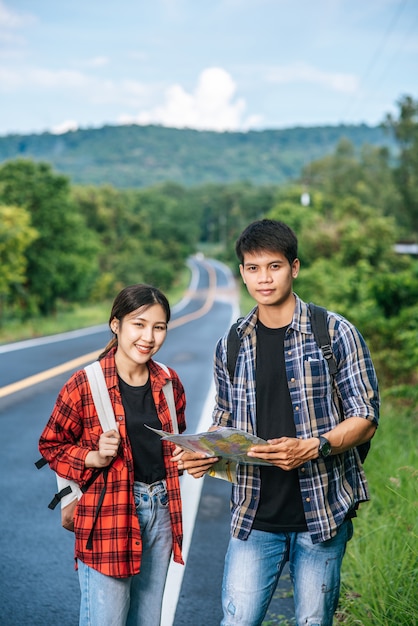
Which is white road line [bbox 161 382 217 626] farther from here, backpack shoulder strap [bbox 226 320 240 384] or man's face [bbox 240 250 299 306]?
man's face [bbox 240 250 299 306]

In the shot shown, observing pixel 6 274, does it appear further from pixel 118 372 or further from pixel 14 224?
pixel 118 372

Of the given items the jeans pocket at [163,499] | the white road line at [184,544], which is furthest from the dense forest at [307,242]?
the jeans pocket at [163,499]

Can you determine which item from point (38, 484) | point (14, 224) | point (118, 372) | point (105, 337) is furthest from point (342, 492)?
point (14, 224)

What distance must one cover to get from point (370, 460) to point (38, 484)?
2.89 meters

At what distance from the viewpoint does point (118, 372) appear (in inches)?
123

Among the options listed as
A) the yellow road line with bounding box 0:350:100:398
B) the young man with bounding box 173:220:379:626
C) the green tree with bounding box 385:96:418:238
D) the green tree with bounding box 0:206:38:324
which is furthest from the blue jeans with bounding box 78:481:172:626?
the green tree with bounding box 385:96:418:238

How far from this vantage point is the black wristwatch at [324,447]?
276 centimetres

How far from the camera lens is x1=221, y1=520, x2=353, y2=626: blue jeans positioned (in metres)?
2.95

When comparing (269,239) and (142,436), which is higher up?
(269,239)

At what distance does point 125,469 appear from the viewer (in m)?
2.94

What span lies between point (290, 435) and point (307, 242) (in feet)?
90.6

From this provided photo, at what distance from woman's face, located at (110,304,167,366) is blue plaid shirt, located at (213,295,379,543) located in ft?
1.17

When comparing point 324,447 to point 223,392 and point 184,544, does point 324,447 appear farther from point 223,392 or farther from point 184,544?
point 184,544

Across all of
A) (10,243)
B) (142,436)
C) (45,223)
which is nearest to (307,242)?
(10,243)
